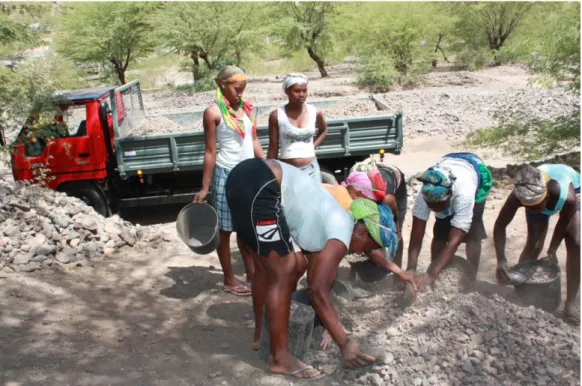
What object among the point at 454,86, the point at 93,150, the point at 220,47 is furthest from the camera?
the point at 220,47

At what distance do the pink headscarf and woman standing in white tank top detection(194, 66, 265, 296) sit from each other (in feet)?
3.70

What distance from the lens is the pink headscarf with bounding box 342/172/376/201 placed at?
3.58 meters

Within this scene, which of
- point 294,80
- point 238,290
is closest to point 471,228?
point 294,80

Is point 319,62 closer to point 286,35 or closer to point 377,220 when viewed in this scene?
point 286,35

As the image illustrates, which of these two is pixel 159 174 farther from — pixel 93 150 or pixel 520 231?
pixel 520 231

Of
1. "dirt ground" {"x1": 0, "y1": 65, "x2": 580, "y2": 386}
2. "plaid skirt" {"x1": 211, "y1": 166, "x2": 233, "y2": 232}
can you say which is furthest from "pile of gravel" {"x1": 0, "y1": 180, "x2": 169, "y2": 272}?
"plaid skirt" {"x1": 211, "y1": 166, "x2": 233, "y2": 232}

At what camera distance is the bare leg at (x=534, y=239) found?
4605mm

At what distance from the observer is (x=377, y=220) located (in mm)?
3307

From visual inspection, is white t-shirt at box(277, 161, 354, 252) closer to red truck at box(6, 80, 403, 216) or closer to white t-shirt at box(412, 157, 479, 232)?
white t-shirt at box(412, 157, 479, 232)

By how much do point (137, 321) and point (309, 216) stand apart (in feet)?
6.31

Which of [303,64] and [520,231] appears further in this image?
[303,64]

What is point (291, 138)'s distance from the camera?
4.71 metres

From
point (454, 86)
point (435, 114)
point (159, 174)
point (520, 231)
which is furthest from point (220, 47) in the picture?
point (520, 231)

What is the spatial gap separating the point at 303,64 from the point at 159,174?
993 inches
